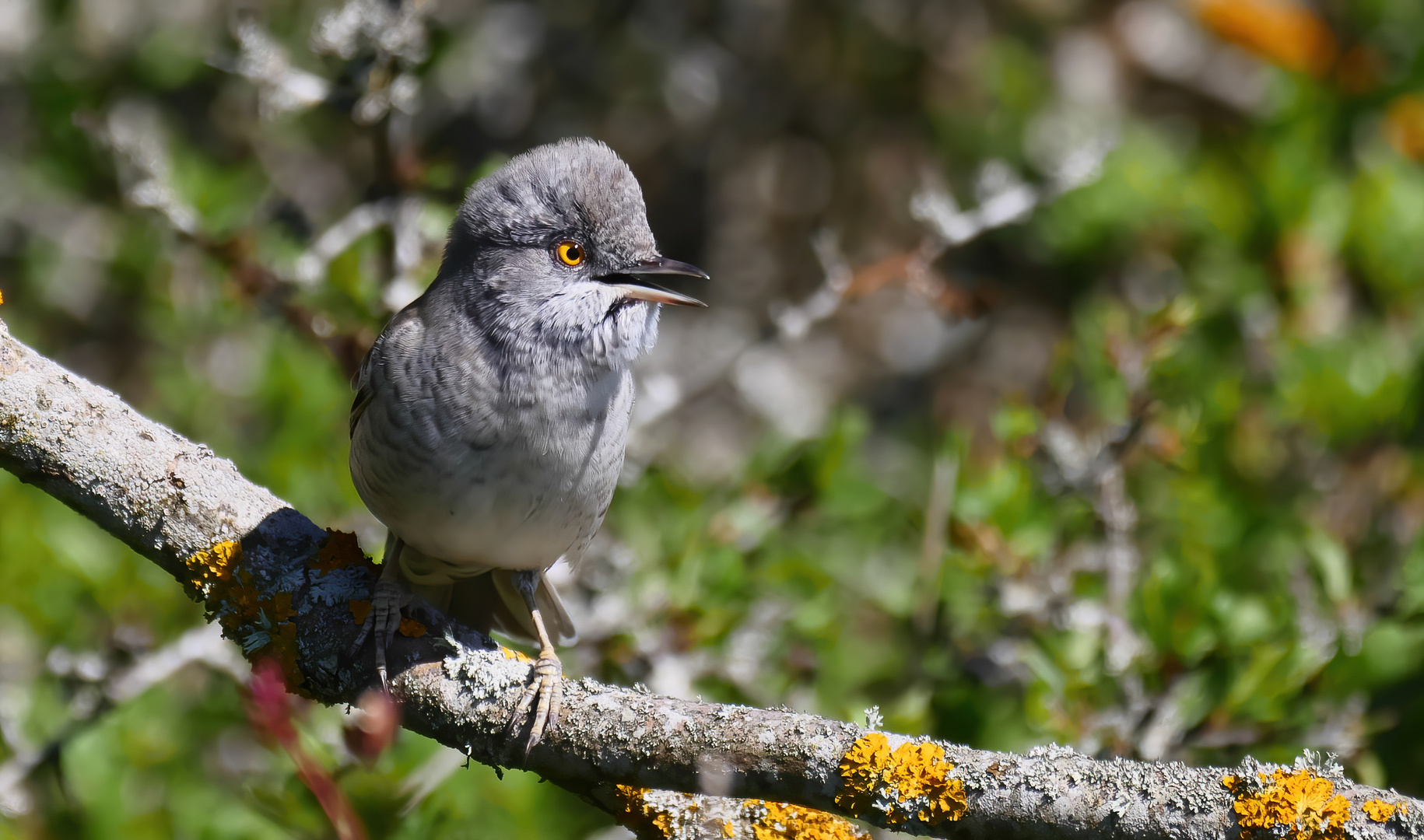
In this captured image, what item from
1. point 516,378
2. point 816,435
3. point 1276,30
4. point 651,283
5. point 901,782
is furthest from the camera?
point 1276,30

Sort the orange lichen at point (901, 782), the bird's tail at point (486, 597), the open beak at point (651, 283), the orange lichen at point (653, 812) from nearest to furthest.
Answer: the orange lichen at point (901, 782) < the orange lichen at point (653, 812) < the open beak at point (651, 283) < the bird's tail at point (486, 597)

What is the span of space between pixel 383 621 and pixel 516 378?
0.72 meters

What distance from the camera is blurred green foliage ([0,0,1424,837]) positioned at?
11.2 ft

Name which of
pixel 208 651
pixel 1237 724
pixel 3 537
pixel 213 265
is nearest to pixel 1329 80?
pixel 1237 724

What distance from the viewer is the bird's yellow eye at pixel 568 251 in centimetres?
326

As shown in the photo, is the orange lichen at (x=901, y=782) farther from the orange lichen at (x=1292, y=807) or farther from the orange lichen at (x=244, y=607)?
the orange lichen at (x=244, y=607)

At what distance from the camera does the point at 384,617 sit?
2.79m

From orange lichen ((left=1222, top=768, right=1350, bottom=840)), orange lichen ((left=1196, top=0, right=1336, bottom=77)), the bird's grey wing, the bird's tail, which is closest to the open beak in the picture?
the bird's grey wing

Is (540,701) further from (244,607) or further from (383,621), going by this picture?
(244,607)

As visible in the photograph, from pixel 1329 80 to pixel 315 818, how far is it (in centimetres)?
579

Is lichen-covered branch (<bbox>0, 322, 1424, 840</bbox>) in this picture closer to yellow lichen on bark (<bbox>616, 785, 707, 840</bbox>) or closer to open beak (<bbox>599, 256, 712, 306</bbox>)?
yellow lichen on bark (<bbox>616, 785, 707, 840</bbox>)

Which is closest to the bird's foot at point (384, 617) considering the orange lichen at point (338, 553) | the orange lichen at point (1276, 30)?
the orange lichen at point (338, 553)

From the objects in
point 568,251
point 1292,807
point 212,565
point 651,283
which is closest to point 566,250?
point 568,251

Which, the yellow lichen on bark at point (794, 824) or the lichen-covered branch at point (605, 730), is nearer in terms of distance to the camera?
the lichen-covered branch at point (605, 730)
